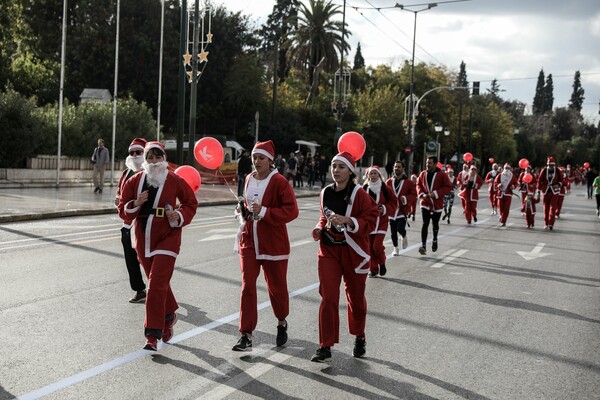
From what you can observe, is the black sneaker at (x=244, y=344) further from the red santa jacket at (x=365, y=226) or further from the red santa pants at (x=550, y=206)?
the red santa pants at (x=550, y=206)

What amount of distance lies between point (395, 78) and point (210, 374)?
7216 cm

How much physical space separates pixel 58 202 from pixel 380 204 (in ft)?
40.5

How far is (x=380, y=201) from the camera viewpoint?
35.3 feet

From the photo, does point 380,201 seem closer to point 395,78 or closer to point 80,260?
point 80,260

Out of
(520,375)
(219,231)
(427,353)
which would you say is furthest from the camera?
(219,231)

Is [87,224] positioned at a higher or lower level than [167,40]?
lower

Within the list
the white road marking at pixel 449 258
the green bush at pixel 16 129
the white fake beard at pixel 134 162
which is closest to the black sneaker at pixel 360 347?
the white fake beard at pixel 134 162

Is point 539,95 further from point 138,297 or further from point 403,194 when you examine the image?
point 138,297

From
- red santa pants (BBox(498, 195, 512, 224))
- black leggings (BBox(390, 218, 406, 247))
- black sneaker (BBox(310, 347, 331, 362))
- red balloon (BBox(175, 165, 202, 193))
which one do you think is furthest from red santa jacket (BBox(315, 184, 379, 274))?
red santa pants (BBox(498, 195, 512, 224))

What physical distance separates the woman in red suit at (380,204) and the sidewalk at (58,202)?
819 centimetres

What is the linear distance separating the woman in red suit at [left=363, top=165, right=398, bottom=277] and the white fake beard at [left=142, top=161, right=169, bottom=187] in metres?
4.73

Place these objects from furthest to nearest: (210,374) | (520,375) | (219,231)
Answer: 1. (219,231)
2. (520,375)
3. (210,374)

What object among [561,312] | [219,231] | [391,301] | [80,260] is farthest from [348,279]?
[219,231]

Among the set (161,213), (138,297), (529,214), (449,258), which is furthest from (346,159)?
(529,214)
